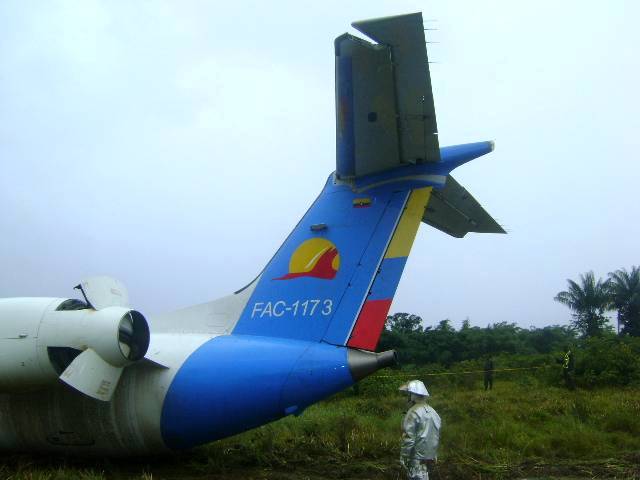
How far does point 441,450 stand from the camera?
8070 mm

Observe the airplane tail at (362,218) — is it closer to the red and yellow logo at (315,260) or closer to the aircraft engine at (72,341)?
the red and yellow logo at (315,260)

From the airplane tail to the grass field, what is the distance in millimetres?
1744

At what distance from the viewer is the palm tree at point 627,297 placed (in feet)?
120

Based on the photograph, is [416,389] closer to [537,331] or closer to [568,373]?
[568,373]

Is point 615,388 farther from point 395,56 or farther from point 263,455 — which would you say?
point 395,56

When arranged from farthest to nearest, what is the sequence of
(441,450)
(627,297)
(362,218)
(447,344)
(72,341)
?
(627,297)
(447,344)
(441,450)
(362,218)
(72,341)

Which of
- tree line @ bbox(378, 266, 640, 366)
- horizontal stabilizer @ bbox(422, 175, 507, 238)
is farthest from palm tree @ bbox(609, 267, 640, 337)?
horizontal stabilizer @ bbox(422, 175, 507, 238)

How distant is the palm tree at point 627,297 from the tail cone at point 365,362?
35.1 meters

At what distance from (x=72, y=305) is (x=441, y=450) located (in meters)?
4.96

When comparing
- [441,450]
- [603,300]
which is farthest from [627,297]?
[441,450]

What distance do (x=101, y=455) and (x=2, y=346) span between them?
1.61 metres

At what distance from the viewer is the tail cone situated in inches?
235

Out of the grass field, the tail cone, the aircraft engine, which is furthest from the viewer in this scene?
the grass field

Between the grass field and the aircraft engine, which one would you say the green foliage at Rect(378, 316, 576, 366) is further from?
the aircraft engine
